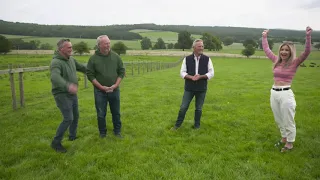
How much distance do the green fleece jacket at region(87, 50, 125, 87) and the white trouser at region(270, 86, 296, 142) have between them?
376cm

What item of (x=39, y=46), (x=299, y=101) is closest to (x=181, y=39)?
(x=39, y=46)

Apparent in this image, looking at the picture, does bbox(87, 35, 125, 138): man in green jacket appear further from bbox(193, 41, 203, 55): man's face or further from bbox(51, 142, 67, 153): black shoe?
bbox(193, 41, 203, 55): man's face

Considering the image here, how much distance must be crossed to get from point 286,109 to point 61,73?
494 cm

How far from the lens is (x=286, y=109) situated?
560cm

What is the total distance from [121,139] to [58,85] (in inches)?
85.9

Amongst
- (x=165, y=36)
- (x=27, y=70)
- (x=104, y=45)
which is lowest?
(x=27, y=70)

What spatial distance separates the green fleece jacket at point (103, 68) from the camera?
6203 millimetres

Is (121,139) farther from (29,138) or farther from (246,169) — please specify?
(246,169)

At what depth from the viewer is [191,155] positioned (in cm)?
572

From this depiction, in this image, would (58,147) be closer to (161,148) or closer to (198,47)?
(161,148)

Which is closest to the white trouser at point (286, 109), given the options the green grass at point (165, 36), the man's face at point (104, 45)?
the man's face at point (104, 45)

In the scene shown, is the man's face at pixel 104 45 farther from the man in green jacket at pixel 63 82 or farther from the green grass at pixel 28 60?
the green grass at pixel 28 60

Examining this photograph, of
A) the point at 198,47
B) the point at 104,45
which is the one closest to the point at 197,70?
the point at 198,47

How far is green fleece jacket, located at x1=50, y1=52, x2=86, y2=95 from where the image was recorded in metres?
5.31
